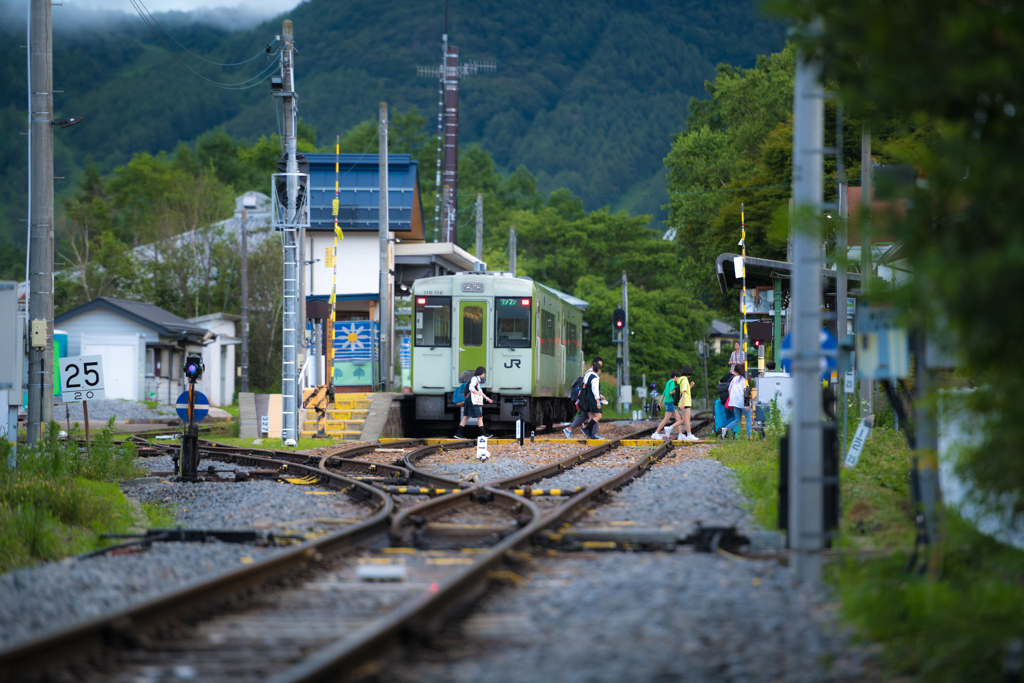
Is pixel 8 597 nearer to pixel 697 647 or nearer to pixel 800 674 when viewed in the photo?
pixel 697 647

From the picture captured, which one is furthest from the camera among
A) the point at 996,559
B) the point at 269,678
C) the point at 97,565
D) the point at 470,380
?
the point at 470,380

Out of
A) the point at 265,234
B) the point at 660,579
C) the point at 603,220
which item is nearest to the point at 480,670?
the point at 660,579

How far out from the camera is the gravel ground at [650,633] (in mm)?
4277

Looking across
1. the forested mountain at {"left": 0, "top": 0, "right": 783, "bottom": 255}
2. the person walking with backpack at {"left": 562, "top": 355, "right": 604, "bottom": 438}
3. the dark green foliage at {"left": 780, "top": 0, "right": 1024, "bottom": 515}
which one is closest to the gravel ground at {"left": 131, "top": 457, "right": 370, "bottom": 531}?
the dark green foliage at {"left": 780, "top": 0, "right": 1024, "bottom": 515}

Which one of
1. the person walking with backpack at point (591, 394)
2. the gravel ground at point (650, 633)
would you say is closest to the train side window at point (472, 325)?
the person walking with backpack at point (591, 394)

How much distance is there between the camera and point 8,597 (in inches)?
227

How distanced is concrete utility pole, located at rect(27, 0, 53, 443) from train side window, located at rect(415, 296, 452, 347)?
811 cm

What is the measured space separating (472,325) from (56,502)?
1237 cm

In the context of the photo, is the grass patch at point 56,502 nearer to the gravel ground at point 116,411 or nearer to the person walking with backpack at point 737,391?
the person walking with backpack at point 737,391

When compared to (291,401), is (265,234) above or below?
above

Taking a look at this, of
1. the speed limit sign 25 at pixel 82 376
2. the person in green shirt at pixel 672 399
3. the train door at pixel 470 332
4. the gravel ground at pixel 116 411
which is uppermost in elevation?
the train door at pixel 470 332

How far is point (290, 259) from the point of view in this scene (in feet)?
60.0

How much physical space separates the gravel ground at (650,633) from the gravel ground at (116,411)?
2684 centimetres

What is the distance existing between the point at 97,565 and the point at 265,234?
49485mm
